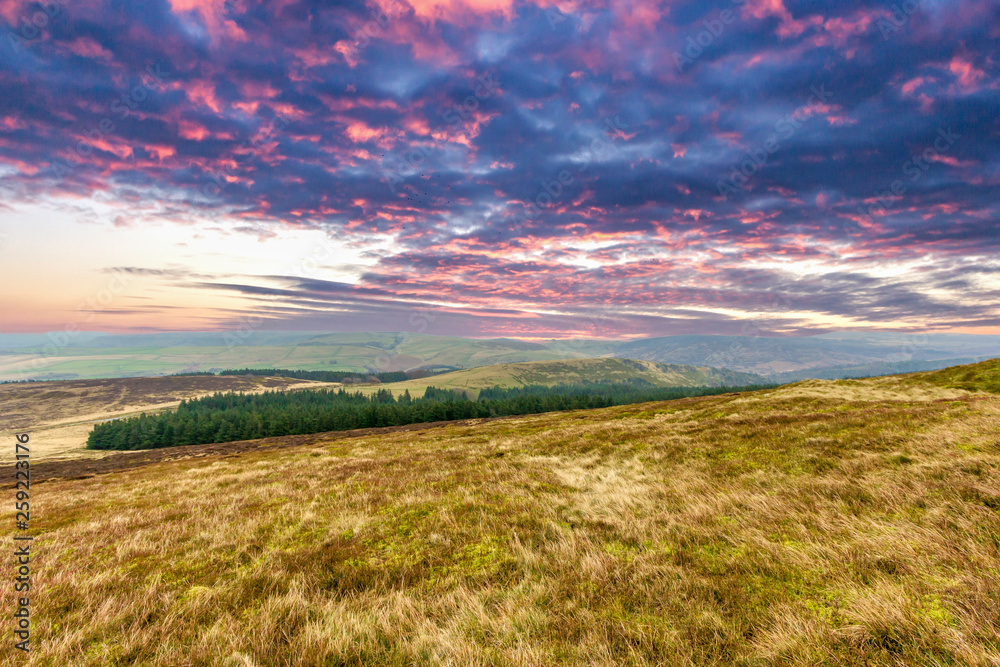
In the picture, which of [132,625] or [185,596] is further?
[185,596]

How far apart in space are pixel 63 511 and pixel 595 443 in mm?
22461

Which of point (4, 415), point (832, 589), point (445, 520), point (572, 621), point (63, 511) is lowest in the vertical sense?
point (4, 415)

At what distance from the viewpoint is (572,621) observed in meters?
4.64

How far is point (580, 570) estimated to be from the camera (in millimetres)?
6008

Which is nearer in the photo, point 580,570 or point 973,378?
point 580,570

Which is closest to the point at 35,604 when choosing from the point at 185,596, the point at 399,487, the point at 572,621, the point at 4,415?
the point at 185,596

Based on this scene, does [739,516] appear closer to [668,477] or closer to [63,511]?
[668,477]

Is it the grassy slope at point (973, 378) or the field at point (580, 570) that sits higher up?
the grassy slope at point (973, 378)

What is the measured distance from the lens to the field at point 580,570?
160 inches

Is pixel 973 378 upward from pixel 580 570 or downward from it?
upward

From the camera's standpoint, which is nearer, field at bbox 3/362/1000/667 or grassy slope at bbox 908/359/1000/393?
field at bbox 3/362/1000/667

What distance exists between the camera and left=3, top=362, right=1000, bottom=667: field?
13.3 ft

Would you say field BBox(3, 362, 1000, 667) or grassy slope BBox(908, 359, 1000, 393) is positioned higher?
grassy slope BBox(908, 359, 1000, 393)

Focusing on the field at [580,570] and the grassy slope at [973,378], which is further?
the grassy slope at [973,378]
